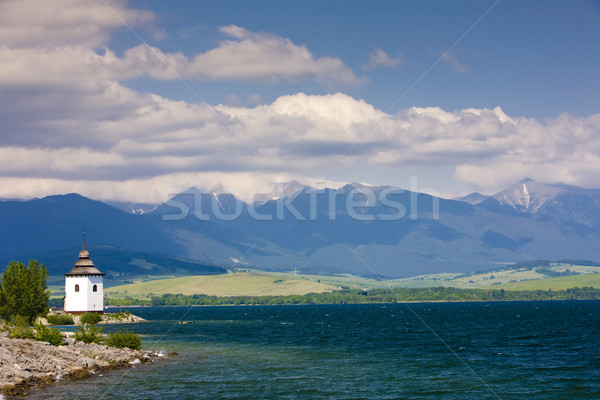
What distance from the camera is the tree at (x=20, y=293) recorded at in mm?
98562

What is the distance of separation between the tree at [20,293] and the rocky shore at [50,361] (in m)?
22.6

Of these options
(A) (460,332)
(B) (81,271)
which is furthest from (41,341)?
(A) (460,332)

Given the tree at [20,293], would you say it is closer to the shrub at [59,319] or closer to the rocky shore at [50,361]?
the shrub at [59,319]

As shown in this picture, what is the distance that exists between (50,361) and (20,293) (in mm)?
38735

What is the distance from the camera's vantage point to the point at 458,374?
6675 centimetres

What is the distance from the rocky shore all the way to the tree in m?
22.6

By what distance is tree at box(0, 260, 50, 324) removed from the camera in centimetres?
9856

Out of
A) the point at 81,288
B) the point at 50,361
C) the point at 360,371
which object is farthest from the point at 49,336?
the point at 81,288

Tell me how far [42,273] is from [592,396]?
265 ft

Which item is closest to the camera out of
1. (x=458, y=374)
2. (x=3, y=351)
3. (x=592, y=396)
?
(x=592, y=396)

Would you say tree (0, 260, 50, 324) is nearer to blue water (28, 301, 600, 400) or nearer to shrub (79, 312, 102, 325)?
shrub (79, 312, 102, 325)

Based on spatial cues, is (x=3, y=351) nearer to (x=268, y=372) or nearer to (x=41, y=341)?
(x=41, y=341)

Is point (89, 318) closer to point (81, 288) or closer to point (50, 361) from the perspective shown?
point (81, 288)

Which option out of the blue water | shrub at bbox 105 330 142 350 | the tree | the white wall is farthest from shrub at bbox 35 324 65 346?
the white wall
